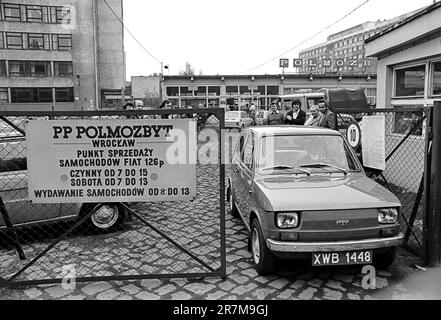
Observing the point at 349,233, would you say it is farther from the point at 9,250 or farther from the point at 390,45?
the point at 390,45

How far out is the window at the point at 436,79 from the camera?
23.4 ft

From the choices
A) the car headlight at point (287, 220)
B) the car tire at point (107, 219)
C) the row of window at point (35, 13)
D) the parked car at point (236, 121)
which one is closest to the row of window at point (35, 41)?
the row of window at point (35, 13)

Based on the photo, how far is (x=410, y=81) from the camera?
26.7ft

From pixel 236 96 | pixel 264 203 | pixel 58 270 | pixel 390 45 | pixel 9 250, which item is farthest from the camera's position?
pixel 236 96

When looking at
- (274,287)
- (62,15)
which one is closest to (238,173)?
(274,287)

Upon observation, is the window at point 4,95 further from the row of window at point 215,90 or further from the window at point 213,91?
the window at point 213,91

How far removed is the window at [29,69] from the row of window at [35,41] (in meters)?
2.01

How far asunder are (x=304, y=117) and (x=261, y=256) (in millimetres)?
7038

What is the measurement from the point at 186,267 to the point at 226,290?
30.0 inches

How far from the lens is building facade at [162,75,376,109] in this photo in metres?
45.3

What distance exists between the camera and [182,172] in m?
3.91

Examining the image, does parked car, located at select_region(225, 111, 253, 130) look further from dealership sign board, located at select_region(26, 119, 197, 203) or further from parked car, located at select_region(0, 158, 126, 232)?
dealership sign board, located at select_region(26, 119, 197, 203)

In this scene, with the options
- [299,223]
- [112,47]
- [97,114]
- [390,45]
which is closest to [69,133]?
[97,114]

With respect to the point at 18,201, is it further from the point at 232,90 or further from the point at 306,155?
the point at 232,90
